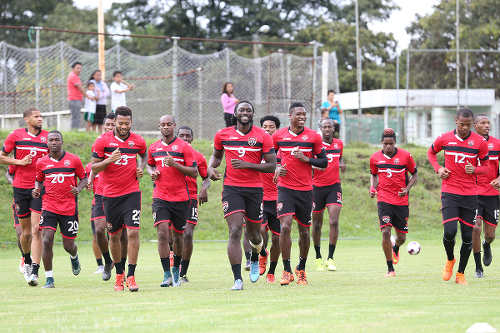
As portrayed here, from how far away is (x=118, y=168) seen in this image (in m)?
A: 11.8

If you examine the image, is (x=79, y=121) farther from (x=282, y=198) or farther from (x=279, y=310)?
(x=279, y=310)

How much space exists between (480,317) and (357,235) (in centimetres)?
1758

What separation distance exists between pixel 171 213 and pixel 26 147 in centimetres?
355

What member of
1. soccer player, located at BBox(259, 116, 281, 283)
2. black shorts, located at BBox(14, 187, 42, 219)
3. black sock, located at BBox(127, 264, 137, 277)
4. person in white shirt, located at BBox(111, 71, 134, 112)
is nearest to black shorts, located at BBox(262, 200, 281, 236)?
soccer player, located at BBox(259, 116, 281, 283)

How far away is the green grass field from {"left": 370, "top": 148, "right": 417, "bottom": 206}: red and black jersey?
1.29 metres

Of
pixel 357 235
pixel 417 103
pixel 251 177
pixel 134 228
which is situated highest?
pixel 417 103

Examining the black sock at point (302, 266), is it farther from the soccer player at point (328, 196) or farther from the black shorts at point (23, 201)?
the black shorts at point (23, 201)

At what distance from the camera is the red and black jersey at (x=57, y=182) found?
13109 millimetres

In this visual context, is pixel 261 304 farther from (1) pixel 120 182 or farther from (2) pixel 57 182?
(2) pixel 57 182

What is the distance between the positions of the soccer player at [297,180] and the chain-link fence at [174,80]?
1396 cm

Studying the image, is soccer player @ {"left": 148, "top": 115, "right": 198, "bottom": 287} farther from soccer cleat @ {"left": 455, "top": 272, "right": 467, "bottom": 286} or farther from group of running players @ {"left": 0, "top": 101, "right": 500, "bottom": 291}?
soccer cleat @ {"left": 455, "top": 272, "right": 467, "bottom": 286}

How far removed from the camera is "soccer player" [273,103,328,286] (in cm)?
1233

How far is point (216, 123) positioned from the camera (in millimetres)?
27203

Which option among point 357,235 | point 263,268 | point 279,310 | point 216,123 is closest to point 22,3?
point 216,123
